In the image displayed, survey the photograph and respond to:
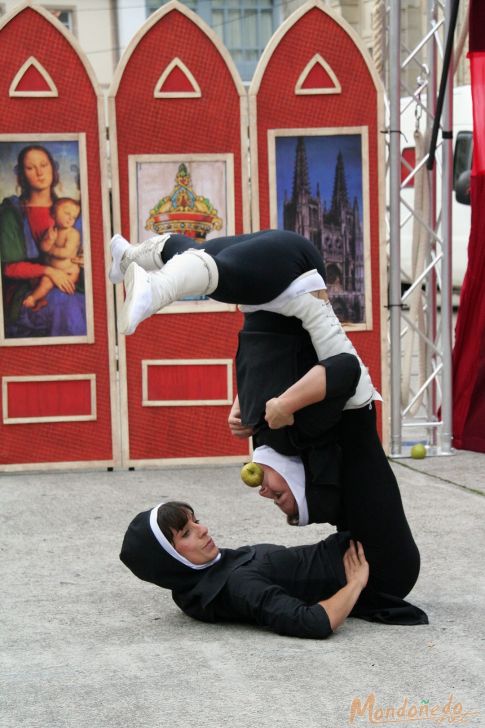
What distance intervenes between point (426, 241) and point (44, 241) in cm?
250

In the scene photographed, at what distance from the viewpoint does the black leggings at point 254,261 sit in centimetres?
390

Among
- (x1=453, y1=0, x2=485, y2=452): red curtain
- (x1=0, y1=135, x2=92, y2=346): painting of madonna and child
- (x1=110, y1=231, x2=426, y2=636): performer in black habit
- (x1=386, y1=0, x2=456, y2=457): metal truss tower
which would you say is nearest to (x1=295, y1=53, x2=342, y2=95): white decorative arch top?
(x1=386, y1=0, x2=456, y2=457): metal truss tower

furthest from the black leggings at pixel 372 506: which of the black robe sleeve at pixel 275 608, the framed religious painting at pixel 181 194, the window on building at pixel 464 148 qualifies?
the window on building at pixel 464 148

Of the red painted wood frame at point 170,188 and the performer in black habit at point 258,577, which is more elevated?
the red painted wood frame at point 170,188

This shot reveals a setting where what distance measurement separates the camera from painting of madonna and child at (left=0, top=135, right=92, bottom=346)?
24.6ft

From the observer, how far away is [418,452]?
25.8 feet

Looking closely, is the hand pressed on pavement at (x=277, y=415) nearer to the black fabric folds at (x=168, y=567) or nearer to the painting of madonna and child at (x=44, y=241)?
the black fabric folds at (x=168, y=567)

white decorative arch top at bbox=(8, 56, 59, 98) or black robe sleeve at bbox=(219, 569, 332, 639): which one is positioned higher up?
white decorative arch top at bbox=(8, 56, 59, 98)

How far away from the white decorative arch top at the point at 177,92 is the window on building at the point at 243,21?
30963mm

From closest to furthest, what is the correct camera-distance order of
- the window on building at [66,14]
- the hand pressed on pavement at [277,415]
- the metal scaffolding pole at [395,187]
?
the hand pressed on pavement at [277,415], the metal scaffolding pole at [395,187], the window on building at [66,14]

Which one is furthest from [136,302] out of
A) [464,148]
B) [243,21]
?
[243,21]

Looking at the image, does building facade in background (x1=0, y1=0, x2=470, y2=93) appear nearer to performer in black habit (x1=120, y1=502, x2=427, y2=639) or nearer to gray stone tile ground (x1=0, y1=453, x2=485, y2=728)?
gray stone tile ground (x1=0, y1=453, x2=485, y2=728)

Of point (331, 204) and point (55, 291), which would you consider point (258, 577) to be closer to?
point (55, 291)

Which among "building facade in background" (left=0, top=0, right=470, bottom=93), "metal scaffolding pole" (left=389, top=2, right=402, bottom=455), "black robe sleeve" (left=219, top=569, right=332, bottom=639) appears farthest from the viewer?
→ "building facade in background" (left=0, top=0, right=470, bottom=93)
